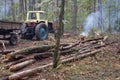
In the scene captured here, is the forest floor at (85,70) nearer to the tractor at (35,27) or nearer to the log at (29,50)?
the log at (29,50)

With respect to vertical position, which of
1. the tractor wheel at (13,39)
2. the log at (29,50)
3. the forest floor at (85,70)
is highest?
the log at (29,50)

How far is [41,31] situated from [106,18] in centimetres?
1784

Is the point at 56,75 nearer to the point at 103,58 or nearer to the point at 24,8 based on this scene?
the point at 103,58

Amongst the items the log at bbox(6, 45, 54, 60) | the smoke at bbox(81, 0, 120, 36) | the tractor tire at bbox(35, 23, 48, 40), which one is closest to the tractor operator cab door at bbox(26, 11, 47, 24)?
the tractor tire at bbox(35, 23, 48, 40)

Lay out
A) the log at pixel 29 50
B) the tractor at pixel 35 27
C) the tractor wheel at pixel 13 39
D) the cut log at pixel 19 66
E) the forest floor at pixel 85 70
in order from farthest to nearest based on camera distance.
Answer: the tractor at pixel 35 27 → the tractor wheel at pixel 13 39 → the log at pixel 29 50 → the cut log at pixel 19 66 → the forest floor at pixel 85 70

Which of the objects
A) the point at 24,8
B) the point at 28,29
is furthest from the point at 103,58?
the point at 24,8

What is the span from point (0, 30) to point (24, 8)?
61.1ft

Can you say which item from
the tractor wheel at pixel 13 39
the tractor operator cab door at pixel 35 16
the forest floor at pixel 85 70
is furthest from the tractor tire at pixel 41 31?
the forest floor at pixel 85 70

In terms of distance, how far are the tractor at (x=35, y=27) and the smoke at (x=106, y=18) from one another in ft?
33.8

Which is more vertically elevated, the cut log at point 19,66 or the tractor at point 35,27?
the tractor at point 35,27

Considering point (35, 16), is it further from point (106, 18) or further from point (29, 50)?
point (106, 18)

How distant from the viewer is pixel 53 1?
371 inches

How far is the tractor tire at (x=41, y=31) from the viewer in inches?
732

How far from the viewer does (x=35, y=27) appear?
62.3 feet
